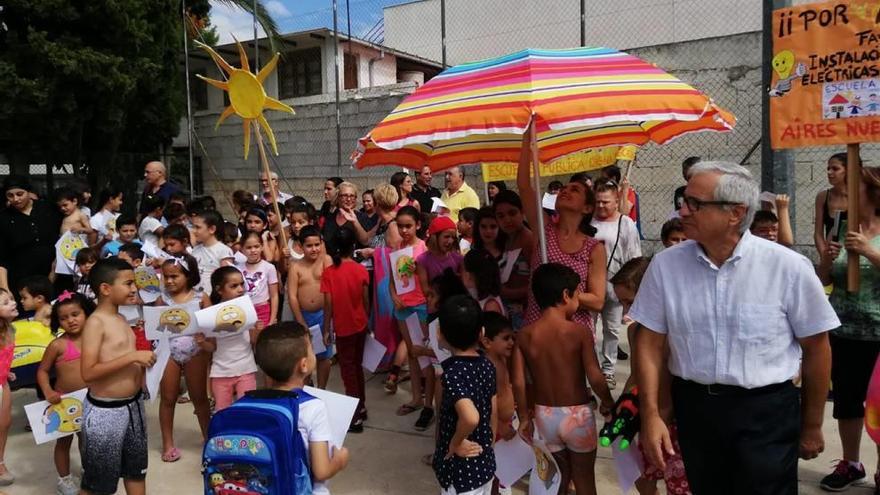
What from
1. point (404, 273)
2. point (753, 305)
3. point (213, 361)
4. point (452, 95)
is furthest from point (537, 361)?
point (213, 361)

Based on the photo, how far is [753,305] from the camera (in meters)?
2.20

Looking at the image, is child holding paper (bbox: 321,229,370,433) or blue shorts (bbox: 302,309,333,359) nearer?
child holding paper (bbox: 321,229,370,433)

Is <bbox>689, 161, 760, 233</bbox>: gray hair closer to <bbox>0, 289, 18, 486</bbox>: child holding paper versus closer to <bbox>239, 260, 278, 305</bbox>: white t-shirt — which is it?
<bbox>239, 260, 278, 305</bbox>: white t-shirt

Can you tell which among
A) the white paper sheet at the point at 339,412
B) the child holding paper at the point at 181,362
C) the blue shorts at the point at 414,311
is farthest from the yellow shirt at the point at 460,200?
the white paper sheet at the point at 339,412

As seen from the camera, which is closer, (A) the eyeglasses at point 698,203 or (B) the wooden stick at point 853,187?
(A) the eyeglasses at point 698,203

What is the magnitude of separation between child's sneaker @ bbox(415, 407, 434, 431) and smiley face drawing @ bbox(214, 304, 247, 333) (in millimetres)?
1575

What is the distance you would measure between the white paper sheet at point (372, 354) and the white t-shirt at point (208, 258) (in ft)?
4.43

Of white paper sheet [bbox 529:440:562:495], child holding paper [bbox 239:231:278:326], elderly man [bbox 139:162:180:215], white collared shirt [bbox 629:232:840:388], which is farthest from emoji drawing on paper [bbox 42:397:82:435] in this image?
elderly man [bbox 139:162:180:215]

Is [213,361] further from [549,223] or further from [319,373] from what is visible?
[549,223]

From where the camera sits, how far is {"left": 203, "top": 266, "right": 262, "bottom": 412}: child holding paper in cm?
411

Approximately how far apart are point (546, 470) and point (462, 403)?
0.71 metres

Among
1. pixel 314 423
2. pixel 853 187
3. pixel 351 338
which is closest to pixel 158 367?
pixel 351 338

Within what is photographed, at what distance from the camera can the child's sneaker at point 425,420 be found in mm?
4762

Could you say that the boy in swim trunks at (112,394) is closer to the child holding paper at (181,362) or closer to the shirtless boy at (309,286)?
the child holding paper at (181,362)
